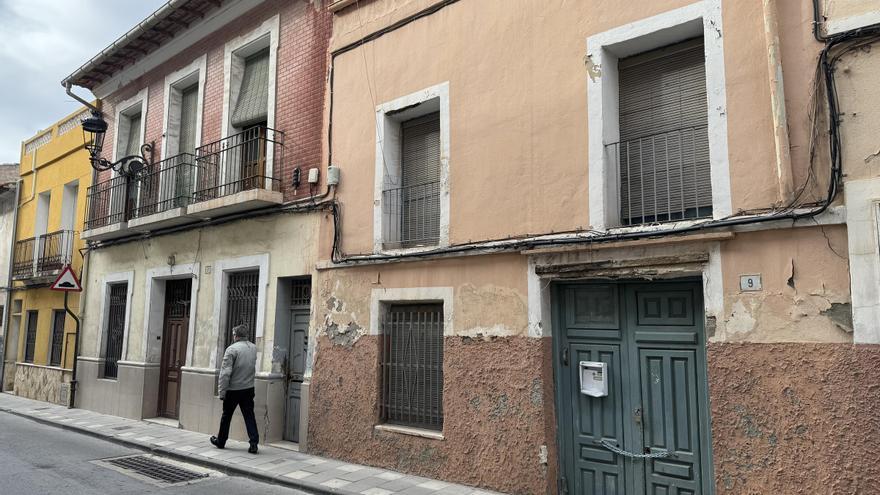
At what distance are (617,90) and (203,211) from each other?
676 centimetres

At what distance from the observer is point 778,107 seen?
4727 millimetres

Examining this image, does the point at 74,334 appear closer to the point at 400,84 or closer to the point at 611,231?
the point at 400,84

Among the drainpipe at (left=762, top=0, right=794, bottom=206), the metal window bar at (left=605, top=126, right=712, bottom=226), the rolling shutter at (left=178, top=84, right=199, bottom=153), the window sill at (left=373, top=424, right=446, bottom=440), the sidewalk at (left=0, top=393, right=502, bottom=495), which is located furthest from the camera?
the rolling shutter at (left=178, top=84, right=199, bottom=153)

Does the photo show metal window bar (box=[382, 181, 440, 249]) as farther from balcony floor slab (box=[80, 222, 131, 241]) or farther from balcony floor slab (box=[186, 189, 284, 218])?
balcony floor slab (box=[80, 222, 131, 241])

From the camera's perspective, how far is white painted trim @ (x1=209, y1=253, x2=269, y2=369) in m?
9.16

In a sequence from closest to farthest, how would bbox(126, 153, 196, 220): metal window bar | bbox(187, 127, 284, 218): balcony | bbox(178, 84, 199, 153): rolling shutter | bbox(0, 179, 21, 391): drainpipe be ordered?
bbox(187, 127, 284, 218): balcony < bbox(126, 153, 196, 220): metal window bar < bbox(178, 84, 199, 153): rolling shutter < bbox(0, 179, 21, 391): drainpipe

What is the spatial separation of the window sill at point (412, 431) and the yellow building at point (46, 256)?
9662 millimetres

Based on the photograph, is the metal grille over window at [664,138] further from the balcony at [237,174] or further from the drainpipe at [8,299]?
the drainpipe at [8,299]

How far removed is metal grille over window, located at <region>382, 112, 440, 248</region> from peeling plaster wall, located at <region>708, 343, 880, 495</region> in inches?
148

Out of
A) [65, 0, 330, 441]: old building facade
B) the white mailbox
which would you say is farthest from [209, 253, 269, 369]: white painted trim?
the white mailbox

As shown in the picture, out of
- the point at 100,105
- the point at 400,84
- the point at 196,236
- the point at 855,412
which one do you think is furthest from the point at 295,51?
the point at 855,412

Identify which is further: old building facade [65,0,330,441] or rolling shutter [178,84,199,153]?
rolling shutter [178,84,199,153]

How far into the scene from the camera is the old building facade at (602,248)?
450 cm

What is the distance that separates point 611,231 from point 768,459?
2225 millimetres
